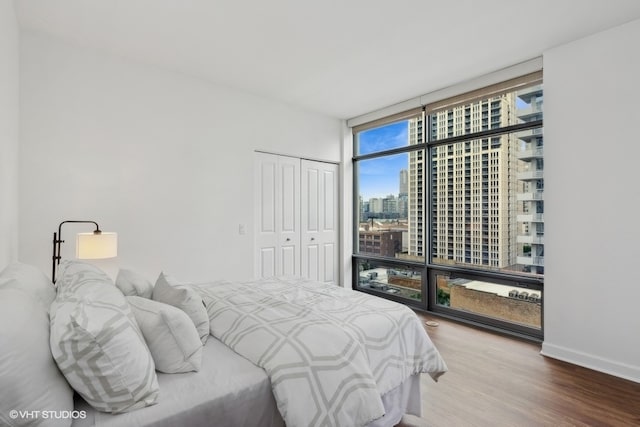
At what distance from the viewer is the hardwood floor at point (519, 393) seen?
76.9 inches

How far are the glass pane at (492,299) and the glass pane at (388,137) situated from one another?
5.92 feet

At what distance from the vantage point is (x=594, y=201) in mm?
2670

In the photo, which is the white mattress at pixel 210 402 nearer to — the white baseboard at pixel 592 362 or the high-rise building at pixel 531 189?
the white baseboard at pixel 592 362

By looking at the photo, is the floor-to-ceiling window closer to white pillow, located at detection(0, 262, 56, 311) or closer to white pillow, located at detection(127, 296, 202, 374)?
white pillow, located at detection(127, 296, 202, 374)

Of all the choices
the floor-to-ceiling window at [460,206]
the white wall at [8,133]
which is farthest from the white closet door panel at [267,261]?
the white wall at [8,133]

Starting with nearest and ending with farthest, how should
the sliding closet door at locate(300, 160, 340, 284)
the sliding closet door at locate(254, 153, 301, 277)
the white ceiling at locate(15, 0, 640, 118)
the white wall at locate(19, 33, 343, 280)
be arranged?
the white ceiling at locate(15, 0, 640, 118) → the white wall at locate(19, 33, 343, 280) → the sliding closet door at locate(254, 153, 301, 277) → the sliding closet door at locate(300, 160, 340, 284)

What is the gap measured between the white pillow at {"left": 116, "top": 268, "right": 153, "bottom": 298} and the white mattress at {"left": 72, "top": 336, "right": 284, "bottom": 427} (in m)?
0.66

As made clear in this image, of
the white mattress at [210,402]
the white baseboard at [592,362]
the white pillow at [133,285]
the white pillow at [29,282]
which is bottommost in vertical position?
the white baseboard at [592,362]

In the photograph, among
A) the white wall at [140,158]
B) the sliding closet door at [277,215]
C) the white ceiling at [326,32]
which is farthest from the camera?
the sliding closet door at [277,215]

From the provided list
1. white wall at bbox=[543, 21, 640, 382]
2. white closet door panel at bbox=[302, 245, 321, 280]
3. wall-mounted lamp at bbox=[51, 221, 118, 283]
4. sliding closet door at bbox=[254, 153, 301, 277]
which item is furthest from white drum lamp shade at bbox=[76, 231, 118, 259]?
white wall at bbox=[543, 21, 640, 382]

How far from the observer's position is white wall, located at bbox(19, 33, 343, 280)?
8.80 ft

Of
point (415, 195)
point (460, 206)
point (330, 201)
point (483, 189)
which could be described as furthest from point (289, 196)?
point (483, 189)

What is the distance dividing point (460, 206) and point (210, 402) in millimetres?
3431

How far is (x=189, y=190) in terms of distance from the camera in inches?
136
